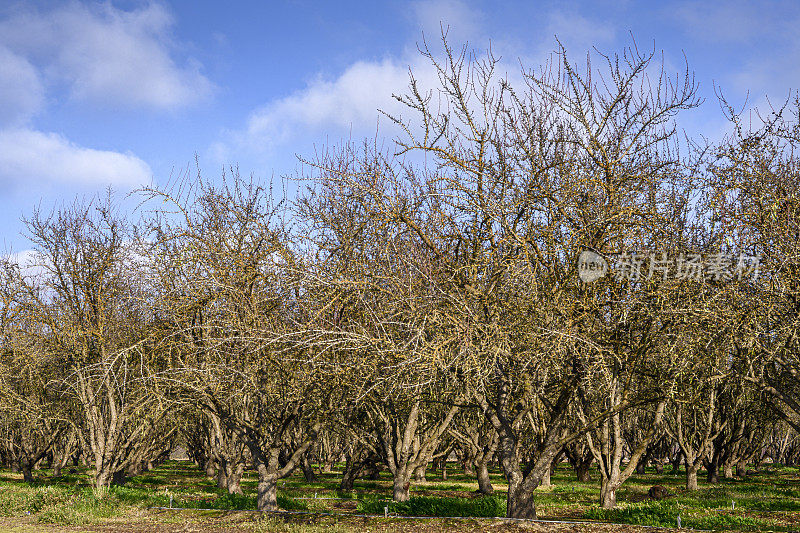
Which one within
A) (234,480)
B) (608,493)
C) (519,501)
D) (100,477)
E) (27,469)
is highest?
(519,501)

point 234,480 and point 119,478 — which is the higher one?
point 234,480

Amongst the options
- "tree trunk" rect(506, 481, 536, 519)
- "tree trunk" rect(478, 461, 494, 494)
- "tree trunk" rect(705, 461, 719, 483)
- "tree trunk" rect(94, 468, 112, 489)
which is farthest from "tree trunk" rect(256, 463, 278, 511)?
"tree trunk" rect(705, 461, 719, 483)

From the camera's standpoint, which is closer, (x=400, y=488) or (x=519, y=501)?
(x=519, y=501)

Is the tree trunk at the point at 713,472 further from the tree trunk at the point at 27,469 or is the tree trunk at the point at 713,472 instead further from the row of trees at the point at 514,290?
the tree trunk at the point at 27,469

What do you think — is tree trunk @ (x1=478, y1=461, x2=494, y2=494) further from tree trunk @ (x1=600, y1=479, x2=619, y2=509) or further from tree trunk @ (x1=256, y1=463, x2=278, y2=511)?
tree trunk @ (x1=256, y1=463, x2=278, y2=511)

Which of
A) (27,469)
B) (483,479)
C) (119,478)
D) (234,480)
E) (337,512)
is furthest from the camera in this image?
(27,469)

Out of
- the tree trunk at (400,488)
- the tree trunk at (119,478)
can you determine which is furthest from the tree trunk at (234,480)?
the tree trunk at (400,488)

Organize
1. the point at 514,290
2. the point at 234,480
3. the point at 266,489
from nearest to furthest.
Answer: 1. the point at 514,290
2. the point at 266,489
3. the point at 234,480

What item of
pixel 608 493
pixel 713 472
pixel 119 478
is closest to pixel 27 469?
pixel 119 478

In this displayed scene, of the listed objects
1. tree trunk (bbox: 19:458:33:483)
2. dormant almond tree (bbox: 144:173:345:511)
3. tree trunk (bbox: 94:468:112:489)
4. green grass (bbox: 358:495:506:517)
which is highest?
dormant almond tree (bbox: 144:173:345:511)

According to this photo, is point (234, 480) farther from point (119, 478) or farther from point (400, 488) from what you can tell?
point (400, 488)

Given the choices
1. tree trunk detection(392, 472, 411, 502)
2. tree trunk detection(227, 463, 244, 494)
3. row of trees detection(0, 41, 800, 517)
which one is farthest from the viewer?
tree trunk detection(227, 463, 244, 494)

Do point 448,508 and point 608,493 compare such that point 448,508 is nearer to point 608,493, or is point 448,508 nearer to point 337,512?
point 337,512

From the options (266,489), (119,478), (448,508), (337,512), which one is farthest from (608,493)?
(119,478)
